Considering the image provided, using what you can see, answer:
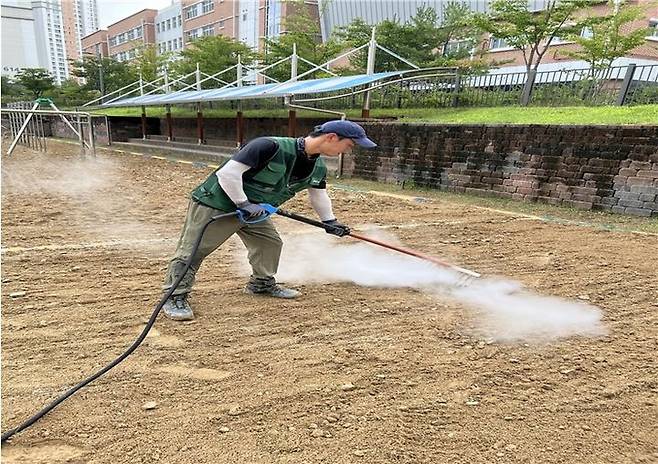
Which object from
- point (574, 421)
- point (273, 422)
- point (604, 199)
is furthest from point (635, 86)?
point (273, 422)

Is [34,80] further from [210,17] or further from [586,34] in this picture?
[586,34]

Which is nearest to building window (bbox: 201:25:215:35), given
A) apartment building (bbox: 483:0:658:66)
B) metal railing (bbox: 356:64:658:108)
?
apartment building (bbox: 483:0:658:66)

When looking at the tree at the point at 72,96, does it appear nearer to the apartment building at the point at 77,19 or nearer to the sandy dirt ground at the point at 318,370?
the apartment building at the point at 77,19

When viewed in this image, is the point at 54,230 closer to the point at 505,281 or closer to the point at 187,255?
the point at 187,255

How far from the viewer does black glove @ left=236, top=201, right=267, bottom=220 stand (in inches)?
116

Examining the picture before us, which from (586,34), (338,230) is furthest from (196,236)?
(586,34)

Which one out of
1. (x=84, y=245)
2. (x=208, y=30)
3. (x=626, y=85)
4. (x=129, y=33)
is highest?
(x=129, y=33)

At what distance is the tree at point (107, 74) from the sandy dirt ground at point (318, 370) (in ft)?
100

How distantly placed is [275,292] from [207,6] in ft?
150

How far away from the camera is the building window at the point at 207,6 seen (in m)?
42.2

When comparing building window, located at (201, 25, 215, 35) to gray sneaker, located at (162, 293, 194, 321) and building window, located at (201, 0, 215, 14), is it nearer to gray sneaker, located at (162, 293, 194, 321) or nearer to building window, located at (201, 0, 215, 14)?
building window, located at (201, 0, 215, 14)

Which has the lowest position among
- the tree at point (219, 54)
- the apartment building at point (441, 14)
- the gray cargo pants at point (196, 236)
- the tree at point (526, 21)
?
the gray cargo pants at point (196, 236)

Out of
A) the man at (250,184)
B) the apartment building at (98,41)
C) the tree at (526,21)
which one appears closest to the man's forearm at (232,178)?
the man at (250,184)

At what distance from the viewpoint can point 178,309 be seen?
3102mm
